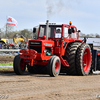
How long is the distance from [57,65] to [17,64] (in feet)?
5.36

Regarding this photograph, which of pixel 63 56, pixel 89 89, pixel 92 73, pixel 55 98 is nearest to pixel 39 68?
pixel 63 56

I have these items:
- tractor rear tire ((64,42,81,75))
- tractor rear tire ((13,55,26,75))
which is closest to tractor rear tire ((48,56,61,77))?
tractor rear tire ((64,42,81,75))

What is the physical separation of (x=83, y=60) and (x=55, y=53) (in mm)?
1645

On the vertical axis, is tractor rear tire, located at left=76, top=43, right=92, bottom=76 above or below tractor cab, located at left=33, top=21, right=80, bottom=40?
below

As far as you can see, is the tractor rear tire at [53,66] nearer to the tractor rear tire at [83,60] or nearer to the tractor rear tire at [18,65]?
the tractor rear tire at [83,60]

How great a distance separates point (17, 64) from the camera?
9.70m

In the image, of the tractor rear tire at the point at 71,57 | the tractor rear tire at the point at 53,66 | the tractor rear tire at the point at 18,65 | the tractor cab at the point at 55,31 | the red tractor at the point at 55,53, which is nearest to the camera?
the tractor rear tire at the point at 53,66

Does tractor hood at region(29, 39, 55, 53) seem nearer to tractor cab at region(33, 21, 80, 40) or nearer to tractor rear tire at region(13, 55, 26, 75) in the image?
tractor cab at region(33, 21, 80, 40)

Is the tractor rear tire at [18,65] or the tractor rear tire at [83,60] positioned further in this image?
the tractor rear tire at [83,60]

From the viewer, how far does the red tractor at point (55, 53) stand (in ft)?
31.3

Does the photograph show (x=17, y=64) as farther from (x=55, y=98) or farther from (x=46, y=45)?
(x=55, y=98)

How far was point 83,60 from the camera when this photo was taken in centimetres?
1120

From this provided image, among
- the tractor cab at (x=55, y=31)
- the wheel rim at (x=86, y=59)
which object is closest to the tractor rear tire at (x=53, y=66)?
the tractor cab at (x=55, y=31)

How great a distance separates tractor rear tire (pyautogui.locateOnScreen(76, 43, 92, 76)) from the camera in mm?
10141
